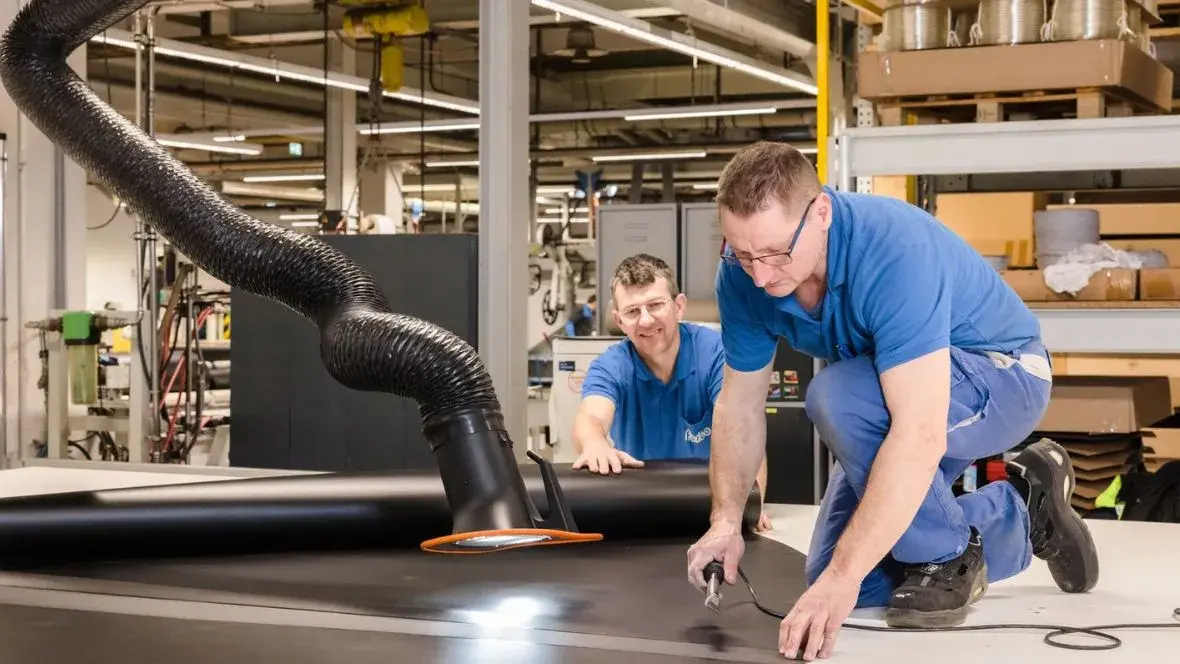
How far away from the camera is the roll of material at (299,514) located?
271cm

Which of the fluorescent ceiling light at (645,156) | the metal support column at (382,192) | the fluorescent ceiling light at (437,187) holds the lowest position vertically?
the metal support column at (382,192)

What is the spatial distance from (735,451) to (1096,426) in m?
2.26

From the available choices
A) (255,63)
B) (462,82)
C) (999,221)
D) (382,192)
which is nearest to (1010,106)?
(999,221)

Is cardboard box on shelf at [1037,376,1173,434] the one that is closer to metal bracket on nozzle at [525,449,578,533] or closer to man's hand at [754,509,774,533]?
man's hand at [754,509,774,533]

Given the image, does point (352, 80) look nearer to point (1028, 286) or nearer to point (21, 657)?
point (1028, 286)

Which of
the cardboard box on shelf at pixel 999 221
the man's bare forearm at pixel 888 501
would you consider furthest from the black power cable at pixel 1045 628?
the cardboard box on shelf at pixel 999 221

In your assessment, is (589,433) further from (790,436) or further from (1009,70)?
(790,436)

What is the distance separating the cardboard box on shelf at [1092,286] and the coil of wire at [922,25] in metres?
0.73

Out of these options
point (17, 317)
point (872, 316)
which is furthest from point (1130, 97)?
point (17, 317)

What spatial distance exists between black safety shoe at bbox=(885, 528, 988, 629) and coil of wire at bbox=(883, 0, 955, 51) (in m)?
1.91

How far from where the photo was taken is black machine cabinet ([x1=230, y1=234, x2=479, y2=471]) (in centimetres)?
456

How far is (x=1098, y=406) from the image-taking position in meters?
3.93

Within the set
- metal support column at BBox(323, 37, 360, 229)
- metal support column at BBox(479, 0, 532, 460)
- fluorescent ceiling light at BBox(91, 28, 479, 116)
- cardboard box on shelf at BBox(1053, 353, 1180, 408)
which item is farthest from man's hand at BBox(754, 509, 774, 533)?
metal support column at BBox(323, 37, 360, 229)

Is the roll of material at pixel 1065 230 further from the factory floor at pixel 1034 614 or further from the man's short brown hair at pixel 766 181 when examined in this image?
the man's short brown hair at pixel 766 181
